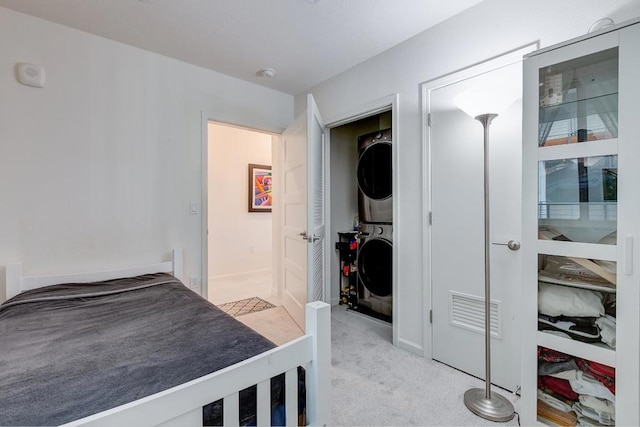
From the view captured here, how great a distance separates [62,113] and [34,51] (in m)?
0.43

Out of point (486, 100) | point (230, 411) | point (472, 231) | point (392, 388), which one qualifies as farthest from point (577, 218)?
point (230, 411)

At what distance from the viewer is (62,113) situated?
2.14 meters

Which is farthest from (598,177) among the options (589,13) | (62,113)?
(62,113)

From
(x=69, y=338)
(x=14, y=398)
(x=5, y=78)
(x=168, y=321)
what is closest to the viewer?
(x=14, y=398)

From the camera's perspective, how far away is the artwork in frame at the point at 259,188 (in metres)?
4.88

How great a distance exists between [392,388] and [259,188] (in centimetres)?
378

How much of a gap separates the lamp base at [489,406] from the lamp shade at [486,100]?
162 cm

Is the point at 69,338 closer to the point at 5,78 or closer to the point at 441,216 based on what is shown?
the point at 5,78

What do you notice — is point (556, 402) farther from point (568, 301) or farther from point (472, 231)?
point (472, 231)

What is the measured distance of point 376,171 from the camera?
3.11 meters

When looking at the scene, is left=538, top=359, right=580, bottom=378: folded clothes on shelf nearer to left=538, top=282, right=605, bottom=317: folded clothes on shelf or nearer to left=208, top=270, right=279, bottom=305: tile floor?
left=538, top=282, right=605, bottom=317: folded clothes on shelf

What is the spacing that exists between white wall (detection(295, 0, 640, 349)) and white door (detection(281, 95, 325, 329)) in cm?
50

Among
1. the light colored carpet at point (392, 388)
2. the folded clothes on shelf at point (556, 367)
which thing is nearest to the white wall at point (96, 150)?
the light colored carpet at point (392, 388)

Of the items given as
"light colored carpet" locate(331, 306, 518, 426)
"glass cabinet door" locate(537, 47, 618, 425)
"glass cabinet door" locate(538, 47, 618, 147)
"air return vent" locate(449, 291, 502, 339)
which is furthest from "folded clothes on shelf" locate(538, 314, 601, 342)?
"glass cabinet door" locate(538, 47, 618, 147)
